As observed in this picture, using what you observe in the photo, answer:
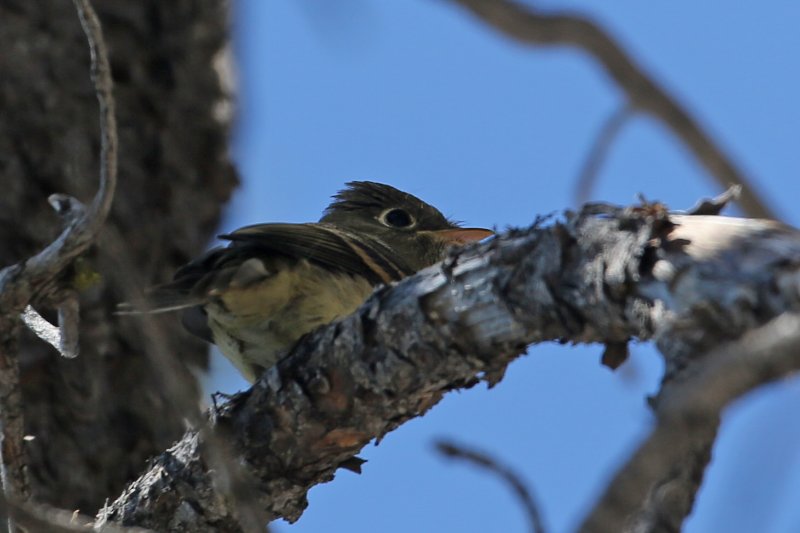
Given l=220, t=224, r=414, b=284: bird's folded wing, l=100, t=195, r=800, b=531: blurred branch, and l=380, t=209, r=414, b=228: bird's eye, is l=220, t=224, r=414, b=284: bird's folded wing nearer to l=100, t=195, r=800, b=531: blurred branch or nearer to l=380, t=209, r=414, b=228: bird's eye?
l=100, t=195, r=800, b=531: blurred branch

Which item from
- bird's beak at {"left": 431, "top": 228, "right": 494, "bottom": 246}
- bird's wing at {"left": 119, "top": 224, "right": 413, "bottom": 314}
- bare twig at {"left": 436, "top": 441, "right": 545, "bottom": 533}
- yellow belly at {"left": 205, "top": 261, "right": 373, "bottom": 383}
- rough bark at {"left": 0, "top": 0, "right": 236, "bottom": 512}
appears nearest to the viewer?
bare twig at {"left": 436, "top": 441, "right": 545, "bottom": 533}

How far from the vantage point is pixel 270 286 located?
3869 millimetres

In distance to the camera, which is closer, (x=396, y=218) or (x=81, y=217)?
(x=81, y=217)

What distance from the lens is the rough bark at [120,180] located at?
431 centimetres

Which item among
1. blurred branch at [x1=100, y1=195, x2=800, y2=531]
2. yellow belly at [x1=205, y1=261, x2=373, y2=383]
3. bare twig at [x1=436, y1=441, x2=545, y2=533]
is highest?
yellow belly at [x1=205, y1=261, x2=373, y2=383]

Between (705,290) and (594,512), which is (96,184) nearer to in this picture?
(705,290)

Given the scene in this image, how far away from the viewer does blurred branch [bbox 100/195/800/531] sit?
2.13 meters

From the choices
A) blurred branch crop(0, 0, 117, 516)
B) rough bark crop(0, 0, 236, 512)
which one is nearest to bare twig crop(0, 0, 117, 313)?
blurred branch crop(0, 0, 117, 516)

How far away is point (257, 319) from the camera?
392 centimetres

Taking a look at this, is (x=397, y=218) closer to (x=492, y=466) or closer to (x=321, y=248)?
(x=321, y=248)

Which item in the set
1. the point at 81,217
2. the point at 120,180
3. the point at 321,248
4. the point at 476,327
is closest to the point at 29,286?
the point at 81,217

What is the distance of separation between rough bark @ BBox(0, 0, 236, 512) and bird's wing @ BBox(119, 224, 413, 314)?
1.45 ft

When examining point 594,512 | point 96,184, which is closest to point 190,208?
point 96,184

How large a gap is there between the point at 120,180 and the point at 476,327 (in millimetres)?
2467
